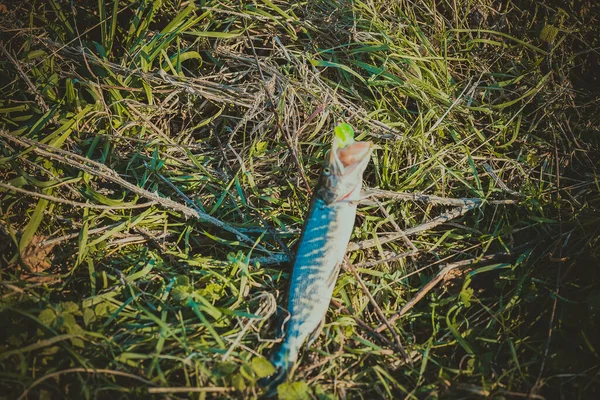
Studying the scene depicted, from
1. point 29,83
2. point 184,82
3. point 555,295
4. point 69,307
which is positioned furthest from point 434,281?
point 29,83

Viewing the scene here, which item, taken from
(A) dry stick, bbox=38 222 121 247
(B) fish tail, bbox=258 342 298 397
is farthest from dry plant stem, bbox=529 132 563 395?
(A) dry stick, bbox=38 222 121 247

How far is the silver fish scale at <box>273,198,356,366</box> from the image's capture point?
227cm

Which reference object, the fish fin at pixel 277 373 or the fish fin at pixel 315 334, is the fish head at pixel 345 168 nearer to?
the fish fin at pixel 315 334

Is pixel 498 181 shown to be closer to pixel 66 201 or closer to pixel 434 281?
pixel 434 281

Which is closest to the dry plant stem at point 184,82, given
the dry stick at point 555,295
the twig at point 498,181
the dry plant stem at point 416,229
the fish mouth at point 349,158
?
the fish mouth at point 349,158

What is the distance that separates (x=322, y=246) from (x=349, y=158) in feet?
1.75

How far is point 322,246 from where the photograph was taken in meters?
2.29

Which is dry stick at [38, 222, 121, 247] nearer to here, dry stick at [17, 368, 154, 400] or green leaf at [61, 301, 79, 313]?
green leaf at [61, 301, 79, 313]

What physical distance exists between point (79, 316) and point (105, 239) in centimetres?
55

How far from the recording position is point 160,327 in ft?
7.60

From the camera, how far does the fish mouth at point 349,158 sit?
2203 millimetres

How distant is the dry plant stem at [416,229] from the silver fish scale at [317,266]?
13.8 inches

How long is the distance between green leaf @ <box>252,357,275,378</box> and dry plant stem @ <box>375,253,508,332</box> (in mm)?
721

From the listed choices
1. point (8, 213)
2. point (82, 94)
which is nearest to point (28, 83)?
point (82, 94)
